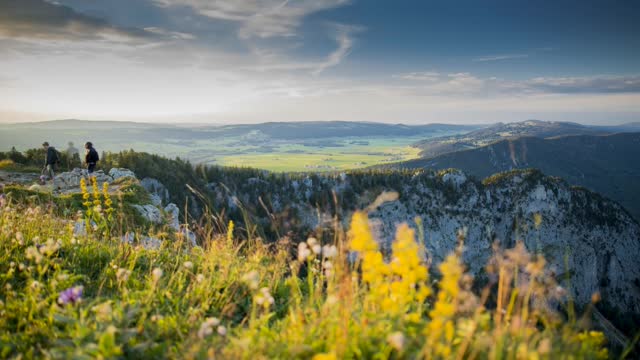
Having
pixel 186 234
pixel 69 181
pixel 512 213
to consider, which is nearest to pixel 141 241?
pixel 186 234

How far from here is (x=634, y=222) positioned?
179 metres

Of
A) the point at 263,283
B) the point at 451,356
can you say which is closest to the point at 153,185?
the point at 263,283

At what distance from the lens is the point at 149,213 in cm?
1950

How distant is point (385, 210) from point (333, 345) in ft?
517

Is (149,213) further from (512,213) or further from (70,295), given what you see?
(512,213)

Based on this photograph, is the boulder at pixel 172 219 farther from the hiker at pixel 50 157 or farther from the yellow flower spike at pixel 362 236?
the yellow flower spike at pixel 362 236

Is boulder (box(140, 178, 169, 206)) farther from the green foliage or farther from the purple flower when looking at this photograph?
the purple flower

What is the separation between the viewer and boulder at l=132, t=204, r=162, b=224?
1868 cm

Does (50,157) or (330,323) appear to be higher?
(50,157)

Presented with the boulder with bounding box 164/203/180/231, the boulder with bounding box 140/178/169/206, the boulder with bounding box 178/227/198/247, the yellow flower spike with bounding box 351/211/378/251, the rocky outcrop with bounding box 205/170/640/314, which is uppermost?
the yellow flower spike with bounding box 351/211/378/251

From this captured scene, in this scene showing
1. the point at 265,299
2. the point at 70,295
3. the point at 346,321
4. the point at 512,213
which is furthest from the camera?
the point at 512,213

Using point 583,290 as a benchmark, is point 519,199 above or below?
above

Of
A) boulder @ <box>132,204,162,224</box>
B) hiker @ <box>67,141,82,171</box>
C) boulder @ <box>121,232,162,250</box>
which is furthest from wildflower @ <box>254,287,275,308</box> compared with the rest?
hiker @ <box>67,141,82,171</box>

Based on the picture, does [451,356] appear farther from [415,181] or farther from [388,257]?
[415,181]
